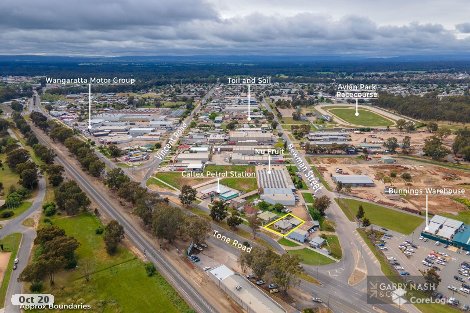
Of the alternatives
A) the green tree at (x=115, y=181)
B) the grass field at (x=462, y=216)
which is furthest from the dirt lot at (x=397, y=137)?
the green tree at (x=115, y=181)

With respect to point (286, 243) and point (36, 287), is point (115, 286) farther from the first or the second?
point (286, 243)

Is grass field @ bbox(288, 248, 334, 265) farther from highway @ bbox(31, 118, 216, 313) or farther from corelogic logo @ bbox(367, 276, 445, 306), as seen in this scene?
highway @ bbox(31, 118, 216, 313)

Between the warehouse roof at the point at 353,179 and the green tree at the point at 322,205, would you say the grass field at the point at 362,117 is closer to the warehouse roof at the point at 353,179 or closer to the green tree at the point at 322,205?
the warehouse roof at the point at 353,179

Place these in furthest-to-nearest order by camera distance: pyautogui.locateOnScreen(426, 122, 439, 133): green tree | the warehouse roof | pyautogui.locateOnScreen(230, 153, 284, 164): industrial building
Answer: pyautogui.locateOnScreen(426, 122, 439, 133): green tree, pyautogui.locateOnScreen(230, 153, 284, 164): industrial building, the warehouse roof

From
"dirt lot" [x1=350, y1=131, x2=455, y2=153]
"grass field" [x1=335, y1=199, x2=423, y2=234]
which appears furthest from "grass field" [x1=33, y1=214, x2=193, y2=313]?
"dirt lot" [x1=350, y1=131, x2=455, y2=153]

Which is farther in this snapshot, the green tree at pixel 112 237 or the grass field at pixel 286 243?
the grass field at pixel 286 243

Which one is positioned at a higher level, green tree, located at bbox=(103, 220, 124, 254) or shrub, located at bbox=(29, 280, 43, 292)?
green tree, located at bbox=(103, 220, 124, 254)

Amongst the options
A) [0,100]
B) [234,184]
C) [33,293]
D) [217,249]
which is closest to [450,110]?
[234,184]

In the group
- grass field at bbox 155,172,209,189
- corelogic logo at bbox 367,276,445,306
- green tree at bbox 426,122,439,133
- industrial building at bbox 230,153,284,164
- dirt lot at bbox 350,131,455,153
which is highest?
green tree at bbox 426,122,439,133
